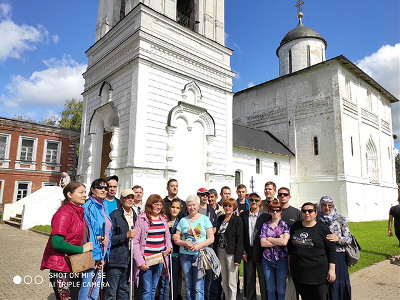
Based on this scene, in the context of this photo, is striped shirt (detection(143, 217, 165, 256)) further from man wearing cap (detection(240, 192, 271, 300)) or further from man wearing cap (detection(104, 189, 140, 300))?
man wearing cap (detection(240, 192, 271, 300))

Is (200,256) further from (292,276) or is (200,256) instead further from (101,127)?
(101,127)

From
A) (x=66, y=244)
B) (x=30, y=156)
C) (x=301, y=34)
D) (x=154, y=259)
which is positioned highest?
(x=301, y=34)

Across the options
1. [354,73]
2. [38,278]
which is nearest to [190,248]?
[38,278]

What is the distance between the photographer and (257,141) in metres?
21.4

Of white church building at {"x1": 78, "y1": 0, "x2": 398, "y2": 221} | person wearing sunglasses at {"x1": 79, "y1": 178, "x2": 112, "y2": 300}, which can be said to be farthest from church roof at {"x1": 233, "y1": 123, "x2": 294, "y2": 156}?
person wearing sunglasses at {"x1": 79, "y1": 178, "x2": 112, "y2": 300}

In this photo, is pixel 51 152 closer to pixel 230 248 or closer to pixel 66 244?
pixel 230 248

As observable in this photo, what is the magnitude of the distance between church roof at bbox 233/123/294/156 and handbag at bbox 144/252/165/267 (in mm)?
14340

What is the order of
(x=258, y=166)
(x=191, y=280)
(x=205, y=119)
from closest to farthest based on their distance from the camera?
(x=191, y=280), (x=205, y=119), (x=258, y=166)

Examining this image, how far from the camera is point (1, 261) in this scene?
747 centimetres

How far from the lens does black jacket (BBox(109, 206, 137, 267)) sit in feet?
13.2

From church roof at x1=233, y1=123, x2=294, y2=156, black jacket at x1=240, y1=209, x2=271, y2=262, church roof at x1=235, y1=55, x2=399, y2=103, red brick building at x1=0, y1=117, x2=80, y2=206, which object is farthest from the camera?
church roof at x1=235, y1=55, x2=399, y2=103

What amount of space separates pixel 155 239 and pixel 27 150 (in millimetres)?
22027

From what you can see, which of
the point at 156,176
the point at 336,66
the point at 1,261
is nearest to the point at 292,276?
the point at 1,261

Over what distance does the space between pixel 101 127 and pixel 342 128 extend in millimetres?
16811
